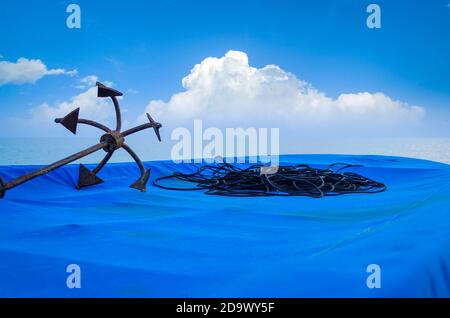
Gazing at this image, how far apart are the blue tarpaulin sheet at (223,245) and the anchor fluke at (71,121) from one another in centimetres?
39

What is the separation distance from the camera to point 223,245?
1.10 metres

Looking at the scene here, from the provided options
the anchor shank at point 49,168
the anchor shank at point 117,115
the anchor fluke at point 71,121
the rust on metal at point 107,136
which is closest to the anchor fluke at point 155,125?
the rust on metal at point 107,136

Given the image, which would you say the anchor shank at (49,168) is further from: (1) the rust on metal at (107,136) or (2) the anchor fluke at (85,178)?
(2) the anchor fluke at (85,178)

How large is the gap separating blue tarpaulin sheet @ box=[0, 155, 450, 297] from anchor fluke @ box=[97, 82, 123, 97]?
0.62 meters

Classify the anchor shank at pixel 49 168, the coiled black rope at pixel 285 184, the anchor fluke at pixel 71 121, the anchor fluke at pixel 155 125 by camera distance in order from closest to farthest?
the anchor shank at pixel 49 168 < the anchor fluke at pixel 71 121 < the coiled black rope at pixel 285 184 < the anchor fluke at pixel 155 125

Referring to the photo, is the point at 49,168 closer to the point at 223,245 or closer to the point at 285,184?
the point at 223,245

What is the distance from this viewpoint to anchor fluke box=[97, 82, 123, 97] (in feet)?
7.09

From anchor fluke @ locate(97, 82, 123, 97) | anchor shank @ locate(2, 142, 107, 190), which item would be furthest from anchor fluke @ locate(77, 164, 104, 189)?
anchor fluke @ locate(97, 82, 123, 97)

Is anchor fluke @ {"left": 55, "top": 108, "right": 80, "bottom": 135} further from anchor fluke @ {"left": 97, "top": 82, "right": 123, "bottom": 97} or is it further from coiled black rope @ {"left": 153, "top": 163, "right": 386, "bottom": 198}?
coiled black rope @ {"left": 153, "top": 163, "right": 386, "bottom": 198}

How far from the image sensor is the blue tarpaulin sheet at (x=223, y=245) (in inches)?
32.2

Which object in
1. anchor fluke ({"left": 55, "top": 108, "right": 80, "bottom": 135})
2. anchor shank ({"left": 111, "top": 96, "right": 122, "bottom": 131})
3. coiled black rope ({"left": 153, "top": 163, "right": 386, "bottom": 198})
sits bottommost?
coiled black rope ({"left": 153, "top": 163, "right": 386, "bottom": 198})
